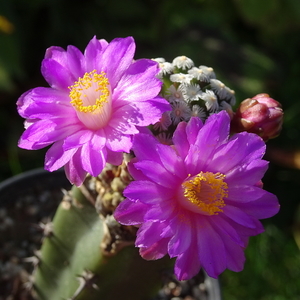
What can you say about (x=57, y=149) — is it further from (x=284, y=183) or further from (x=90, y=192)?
(x=284, y=183)

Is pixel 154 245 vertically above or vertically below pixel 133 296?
above

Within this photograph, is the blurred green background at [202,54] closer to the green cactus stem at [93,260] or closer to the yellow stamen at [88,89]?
the green cactus stem at [93,260]

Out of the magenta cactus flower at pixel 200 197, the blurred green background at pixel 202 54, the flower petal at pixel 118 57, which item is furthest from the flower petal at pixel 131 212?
the blurred green background at pixel 202 54

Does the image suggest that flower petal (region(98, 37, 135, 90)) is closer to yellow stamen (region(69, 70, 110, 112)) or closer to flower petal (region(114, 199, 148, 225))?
yellow stamen (region(69, 70, 110, 112))

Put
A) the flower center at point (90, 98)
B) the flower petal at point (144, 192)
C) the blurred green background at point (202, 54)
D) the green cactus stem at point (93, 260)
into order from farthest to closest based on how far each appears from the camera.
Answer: the blurred green background at point (202, 54) < the green cactus stem at point (93, 260) < the flower center at point (90, 98) < the flower petal at point (144, 192)

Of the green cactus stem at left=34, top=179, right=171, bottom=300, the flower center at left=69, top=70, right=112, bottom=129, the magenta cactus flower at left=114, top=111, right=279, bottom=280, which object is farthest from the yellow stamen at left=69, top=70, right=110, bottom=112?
the green cactus stem at left=34, top=179, right=171, bottom=300

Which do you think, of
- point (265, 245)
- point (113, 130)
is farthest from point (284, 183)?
point (113, 130)
